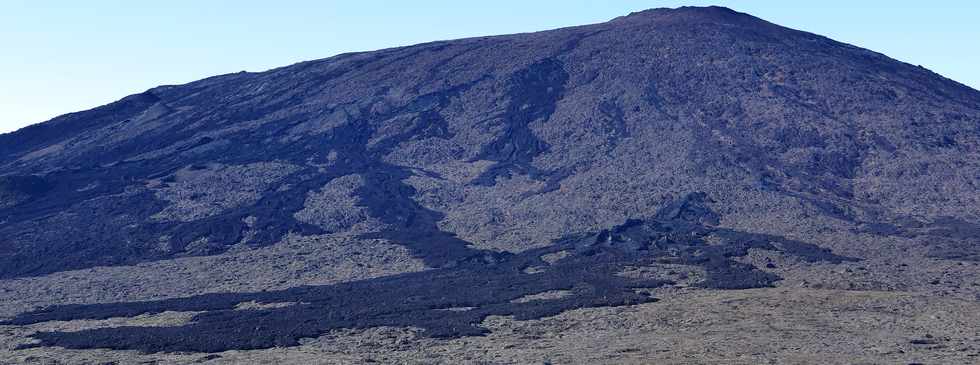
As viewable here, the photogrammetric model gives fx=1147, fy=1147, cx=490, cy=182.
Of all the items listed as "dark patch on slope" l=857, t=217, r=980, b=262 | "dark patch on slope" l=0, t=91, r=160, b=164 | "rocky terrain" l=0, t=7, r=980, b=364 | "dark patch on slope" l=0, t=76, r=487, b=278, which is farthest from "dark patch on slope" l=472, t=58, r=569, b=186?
"dark patch on slope" l=0, t=91, r=160, b=164

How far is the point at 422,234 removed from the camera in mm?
69500

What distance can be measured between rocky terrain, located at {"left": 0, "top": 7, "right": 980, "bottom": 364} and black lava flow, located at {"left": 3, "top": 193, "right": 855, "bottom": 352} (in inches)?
8.9

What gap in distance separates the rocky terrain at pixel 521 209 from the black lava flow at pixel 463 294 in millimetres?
225

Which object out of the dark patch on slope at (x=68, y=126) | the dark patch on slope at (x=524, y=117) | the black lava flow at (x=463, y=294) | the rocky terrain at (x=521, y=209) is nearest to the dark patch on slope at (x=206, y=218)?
the rocky terrain at (x=521, y=209)

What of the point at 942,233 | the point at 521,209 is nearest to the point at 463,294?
the point at 521,209

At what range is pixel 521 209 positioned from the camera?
7219cm

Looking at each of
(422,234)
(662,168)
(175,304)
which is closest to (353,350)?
(175,304)

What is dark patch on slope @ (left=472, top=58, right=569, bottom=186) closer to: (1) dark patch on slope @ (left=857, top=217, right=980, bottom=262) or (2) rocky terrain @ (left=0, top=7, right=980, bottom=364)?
(2) rocky terrain @ (left=0, top=7, right=980, bottom=364)

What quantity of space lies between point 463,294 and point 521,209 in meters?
18.7

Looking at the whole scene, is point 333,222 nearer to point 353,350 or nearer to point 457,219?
point 457,219

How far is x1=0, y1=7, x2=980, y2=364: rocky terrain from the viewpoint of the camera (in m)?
45.2

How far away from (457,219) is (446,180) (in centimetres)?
825

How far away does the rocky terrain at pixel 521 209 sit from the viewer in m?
45.2

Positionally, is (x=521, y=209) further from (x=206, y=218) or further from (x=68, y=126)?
(x=68, y=126)
